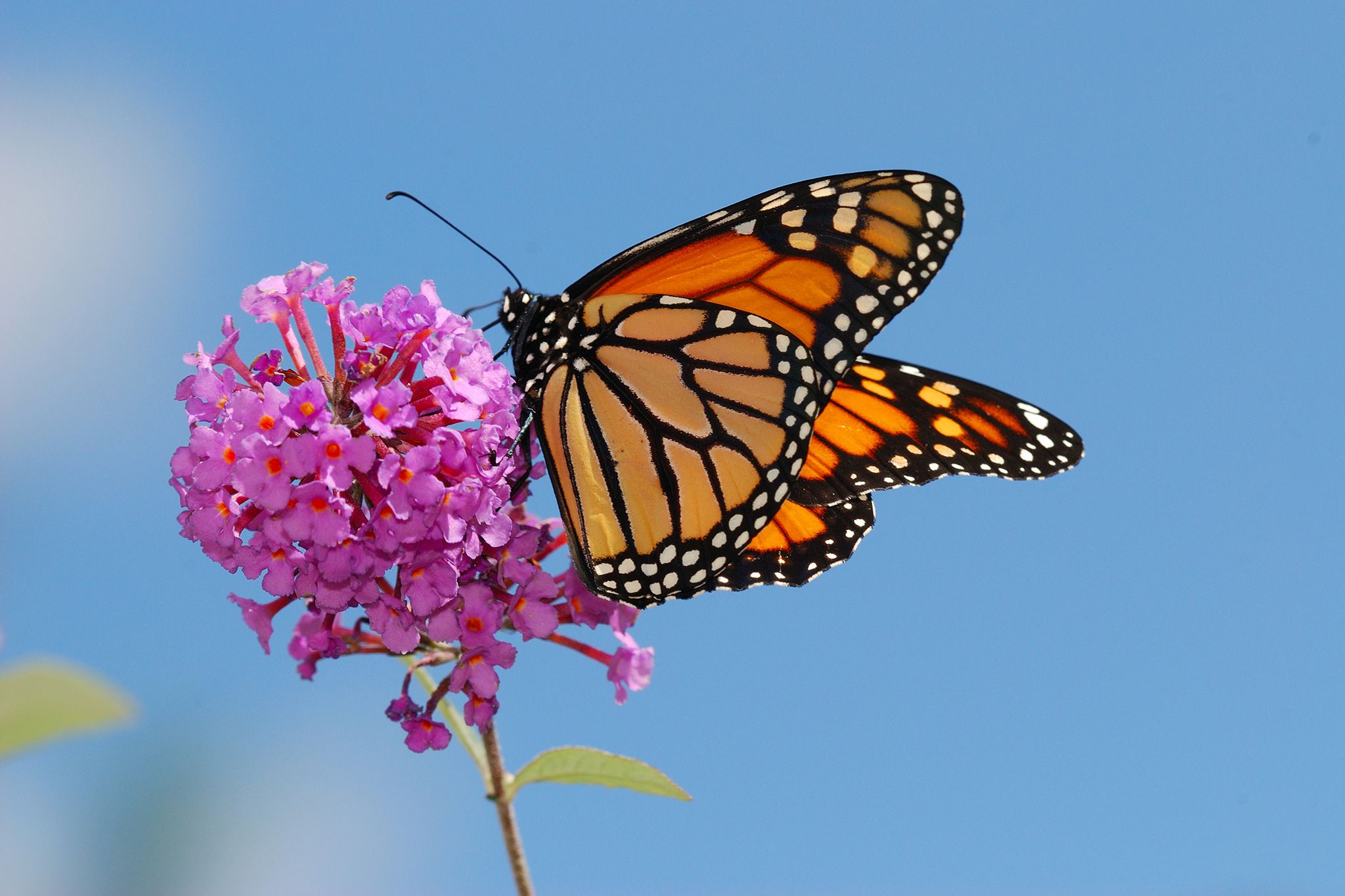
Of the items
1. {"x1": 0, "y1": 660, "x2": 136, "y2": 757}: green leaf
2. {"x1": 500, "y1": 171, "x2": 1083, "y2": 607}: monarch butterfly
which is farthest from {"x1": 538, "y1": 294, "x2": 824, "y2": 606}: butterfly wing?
{"x1": 0, "y1": 660, "x2": 136, "y2": 757}: green leaf

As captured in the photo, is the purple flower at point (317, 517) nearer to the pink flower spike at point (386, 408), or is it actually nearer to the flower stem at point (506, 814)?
the pink flower spike at point (386, 408)

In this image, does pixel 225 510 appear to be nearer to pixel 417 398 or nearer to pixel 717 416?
pixel 417 398

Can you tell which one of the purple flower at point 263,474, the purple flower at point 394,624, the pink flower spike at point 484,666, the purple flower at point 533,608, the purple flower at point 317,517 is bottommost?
the pink flower spike at point 484,666

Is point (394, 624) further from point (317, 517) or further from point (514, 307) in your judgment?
point (514, 307)

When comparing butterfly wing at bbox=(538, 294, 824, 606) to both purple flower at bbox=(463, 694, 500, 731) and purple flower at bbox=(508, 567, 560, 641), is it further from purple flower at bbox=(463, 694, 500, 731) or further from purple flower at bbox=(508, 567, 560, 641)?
purple flower at bbox=(463, 694, 500, 731)

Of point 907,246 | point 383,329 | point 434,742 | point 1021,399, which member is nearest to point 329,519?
point 383,329

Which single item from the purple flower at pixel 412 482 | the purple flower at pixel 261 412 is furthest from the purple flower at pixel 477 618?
the purple flower at pixel 261 412

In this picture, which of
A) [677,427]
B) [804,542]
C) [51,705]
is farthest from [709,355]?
[51,705]
